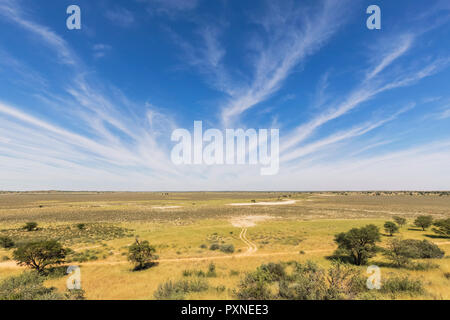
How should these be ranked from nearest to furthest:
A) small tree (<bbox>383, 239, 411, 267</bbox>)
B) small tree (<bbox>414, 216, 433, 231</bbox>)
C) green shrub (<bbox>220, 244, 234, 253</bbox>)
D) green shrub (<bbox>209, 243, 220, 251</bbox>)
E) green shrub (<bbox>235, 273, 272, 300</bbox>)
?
green shrub (<bbox>235, 273, 272, 300</bbox>), small tree (<bbox>383, 239, 411, 267</bbox>), green shrub (<bbox>220, 244, 234, 253</bbox>), green shrub (<bbox>209, 243, 220, 251</bbox>), small tree (<bbox>414, 216, 433, 231</bbox>)

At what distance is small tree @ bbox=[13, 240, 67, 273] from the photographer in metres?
15.9

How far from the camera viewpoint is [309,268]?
37.7 ft

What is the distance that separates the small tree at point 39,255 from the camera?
1591cm

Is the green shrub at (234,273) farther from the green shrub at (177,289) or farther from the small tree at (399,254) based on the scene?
the small tree at (399,254)

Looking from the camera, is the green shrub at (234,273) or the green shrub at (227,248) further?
the green shrub at (227,248)

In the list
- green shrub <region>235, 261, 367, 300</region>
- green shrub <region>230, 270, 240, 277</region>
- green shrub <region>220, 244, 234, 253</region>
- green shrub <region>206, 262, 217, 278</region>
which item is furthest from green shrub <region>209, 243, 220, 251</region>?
green shrub <region>235, 261, 367, 300</region>

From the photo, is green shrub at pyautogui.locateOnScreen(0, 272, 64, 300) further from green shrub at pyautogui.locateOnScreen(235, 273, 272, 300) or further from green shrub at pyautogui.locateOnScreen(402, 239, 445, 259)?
green shrub at pyautogui.locateOnScreen(402, 239, 445, 259)

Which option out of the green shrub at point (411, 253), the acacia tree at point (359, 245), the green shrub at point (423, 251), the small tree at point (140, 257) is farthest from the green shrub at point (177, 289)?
the green shrub at point (423, 251)

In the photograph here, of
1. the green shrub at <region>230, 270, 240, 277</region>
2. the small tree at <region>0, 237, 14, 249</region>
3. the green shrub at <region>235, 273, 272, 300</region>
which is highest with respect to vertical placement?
the green shrub at <region>235, 273, 272, 300</region>

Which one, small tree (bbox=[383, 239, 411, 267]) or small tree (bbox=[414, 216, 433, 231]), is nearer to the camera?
small tree (bbox=[383, 239, 411, 267])

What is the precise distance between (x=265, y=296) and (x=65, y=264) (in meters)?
20.3

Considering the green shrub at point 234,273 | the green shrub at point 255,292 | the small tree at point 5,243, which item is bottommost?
the small tree at point 5,243

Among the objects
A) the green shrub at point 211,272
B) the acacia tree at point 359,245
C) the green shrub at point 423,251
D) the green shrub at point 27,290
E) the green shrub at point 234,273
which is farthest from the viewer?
the acacia tree at point 359,245

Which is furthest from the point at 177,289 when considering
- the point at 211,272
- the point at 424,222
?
the point at 424,222
